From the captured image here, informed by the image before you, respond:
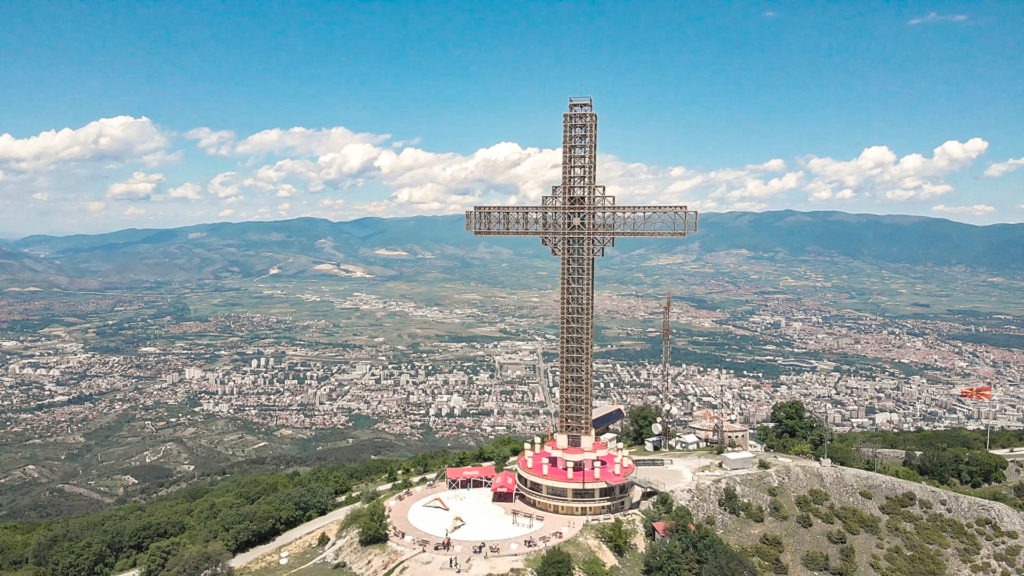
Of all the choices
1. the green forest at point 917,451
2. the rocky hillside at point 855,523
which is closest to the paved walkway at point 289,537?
the rocky hillside at point 855,523

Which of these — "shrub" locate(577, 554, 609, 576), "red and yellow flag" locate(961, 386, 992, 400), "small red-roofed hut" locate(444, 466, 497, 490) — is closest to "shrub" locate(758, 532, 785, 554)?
"shrub" locate(577, 554, 609, 576)

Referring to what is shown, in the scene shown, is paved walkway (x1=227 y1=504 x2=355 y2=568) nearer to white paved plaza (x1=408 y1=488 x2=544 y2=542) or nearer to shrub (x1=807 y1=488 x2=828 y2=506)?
white paved plaza (x1=408 y1=488 x2=544 y2=542)

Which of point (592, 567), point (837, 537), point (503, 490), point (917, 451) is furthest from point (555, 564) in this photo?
point (917, 451)

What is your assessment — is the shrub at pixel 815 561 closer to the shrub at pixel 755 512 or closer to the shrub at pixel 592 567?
the shrub at pixel 755 512

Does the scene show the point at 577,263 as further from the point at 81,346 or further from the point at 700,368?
the point at 81,346

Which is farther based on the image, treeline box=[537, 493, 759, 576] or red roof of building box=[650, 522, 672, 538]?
red roof of building box=[650, 522, 672, 538]

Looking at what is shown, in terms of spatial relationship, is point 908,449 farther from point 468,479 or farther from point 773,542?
point 468,479
